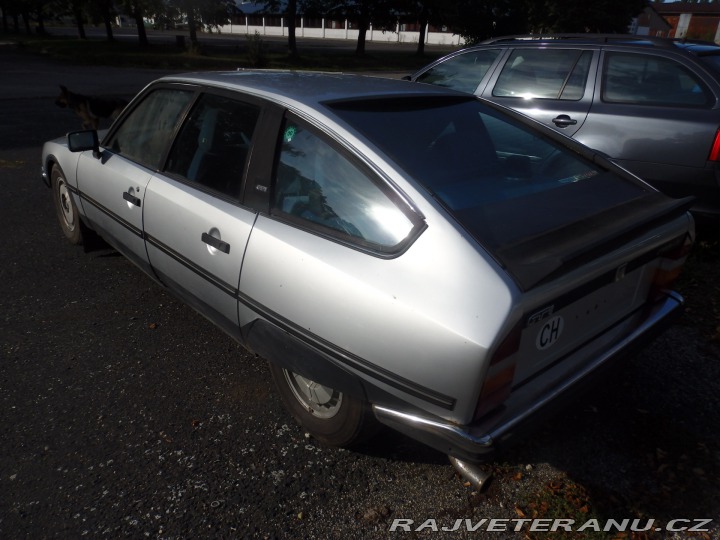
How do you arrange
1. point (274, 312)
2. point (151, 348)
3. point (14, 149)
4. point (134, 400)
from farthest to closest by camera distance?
point (14, 149) < point (151, 348) < point (134, 400) < point (274, 312)

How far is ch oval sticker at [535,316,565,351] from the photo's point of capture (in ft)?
6.97

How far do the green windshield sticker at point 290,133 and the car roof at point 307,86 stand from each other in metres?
0.11

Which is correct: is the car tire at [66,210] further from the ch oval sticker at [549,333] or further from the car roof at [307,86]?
the ch oval sticker at [549,333]

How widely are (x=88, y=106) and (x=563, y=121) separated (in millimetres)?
8459

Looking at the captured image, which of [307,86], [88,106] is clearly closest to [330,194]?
[307,86]

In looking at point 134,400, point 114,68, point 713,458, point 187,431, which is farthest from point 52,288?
point 114,68

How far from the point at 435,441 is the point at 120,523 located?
131cm

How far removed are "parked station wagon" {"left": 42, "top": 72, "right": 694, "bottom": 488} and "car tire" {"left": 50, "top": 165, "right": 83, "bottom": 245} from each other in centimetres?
149

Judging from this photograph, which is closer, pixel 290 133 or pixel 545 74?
pixel 290 133

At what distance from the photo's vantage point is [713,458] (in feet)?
8.74

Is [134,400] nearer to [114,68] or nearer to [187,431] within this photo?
[187,431]

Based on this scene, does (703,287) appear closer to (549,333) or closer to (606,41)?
(606,41)

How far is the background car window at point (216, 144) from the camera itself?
285 centimetres

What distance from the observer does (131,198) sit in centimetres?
345
